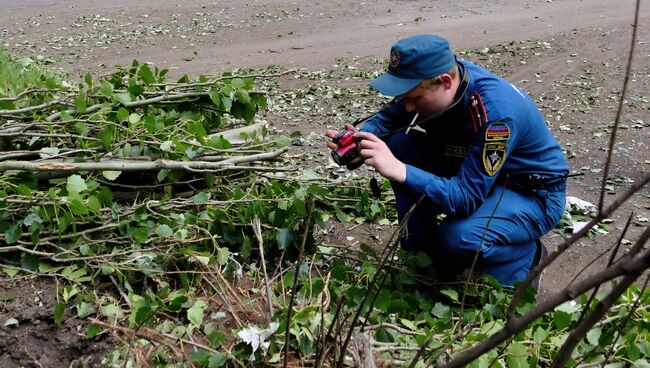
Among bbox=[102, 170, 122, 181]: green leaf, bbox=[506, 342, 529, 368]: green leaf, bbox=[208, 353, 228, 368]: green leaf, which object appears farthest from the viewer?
bbox=[102, 170, 122, 181]: green leaf

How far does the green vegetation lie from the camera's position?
197cm

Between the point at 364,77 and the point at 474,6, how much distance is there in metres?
4.48

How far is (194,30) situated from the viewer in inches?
351

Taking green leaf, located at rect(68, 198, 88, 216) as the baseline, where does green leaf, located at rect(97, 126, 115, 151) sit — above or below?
above

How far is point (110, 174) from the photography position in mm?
2969

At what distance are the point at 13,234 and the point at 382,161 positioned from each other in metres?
1.56

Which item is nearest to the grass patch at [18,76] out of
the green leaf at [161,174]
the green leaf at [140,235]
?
the green leaf at [161,174]

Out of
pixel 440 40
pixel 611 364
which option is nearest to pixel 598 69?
pixel 440 40

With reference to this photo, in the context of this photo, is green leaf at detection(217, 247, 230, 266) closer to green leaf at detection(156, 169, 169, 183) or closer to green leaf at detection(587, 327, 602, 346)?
green leaf at detection(156, 169, 169, 183)

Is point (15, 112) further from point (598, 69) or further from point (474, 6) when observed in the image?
point (474, 6)

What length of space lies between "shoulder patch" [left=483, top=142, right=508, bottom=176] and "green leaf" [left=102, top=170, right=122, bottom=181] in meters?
1.68

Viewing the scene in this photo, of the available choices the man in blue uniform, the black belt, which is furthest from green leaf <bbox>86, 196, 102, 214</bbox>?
the black belt

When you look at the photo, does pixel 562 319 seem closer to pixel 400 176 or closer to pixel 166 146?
pixel 400 176

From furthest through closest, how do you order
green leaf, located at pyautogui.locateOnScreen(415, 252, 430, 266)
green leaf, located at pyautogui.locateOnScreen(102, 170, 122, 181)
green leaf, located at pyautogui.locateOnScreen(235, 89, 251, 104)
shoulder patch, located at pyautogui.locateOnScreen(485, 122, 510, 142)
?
green leaf, located at pyautogui.locateOnScreen(235, 89, 251, 104), green leaf, located at pyautogui.locateOnScreen(102, 170, 122, 181), green leaf, located at pyautogui.locateOnScreen(415, 252, 430, 266), shoulder patch, located at pyautogui.locateOnScreen(485, 122, 510, 142)
